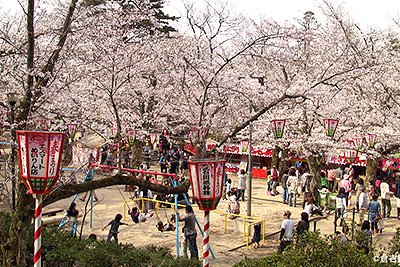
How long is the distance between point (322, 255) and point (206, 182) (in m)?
1.91

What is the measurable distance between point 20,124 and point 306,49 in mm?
14294

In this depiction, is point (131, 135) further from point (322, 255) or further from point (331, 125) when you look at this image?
point (322, 255)

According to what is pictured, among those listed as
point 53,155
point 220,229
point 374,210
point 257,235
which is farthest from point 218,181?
point 374,210

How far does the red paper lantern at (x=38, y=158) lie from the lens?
5.48 metres

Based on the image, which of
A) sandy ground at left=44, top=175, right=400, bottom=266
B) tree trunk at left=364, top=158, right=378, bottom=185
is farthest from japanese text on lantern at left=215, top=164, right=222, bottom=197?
tree trunk at left=364, top=158, right=378, bottom=185

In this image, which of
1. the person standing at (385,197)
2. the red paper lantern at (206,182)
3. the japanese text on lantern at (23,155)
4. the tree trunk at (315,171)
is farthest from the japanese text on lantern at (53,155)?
the person standing at (385,197)

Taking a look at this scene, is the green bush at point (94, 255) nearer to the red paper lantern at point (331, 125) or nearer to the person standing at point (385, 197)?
the red paper lantern at point (331, 125)

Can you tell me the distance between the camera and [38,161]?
18.1 feet

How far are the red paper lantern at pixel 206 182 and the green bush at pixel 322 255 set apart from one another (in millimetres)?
1221

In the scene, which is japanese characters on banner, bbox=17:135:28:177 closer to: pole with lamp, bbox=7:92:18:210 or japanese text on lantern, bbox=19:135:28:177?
japanese text on lantern, bbox=19:135:28:177

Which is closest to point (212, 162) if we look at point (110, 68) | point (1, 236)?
point (1, 236)

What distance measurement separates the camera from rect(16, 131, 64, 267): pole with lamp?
5484mm

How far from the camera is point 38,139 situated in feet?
18.1

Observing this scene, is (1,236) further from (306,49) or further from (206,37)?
(306,49)
